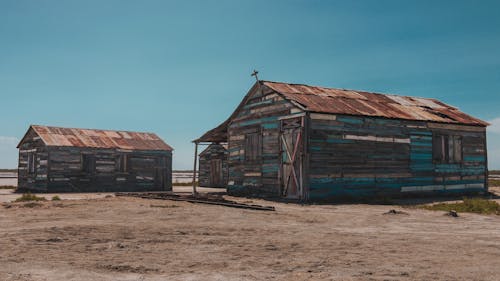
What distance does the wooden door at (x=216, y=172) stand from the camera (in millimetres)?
35031

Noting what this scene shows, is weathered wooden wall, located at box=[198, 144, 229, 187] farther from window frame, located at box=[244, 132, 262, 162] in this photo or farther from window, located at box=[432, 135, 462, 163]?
window, located at box=[432, 135, 462, 163]

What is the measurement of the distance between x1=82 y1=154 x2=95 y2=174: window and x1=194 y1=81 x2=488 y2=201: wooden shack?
32.2ft

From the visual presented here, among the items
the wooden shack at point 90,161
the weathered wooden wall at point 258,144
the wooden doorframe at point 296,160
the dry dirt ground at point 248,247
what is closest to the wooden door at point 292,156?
the wooden doorframe at point 296,160

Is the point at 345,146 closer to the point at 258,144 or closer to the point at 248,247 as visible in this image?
the point at 258,144

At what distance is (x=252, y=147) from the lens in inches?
870

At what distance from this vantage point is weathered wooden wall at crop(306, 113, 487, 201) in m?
18.8

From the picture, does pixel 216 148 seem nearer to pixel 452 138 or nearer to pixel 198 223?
pixel 452 138

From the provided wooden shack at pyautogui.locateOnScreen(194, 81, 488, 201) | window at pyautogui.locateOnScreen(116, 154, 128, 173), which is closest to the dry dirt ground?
wooden shack at pyautogui.locateOnScreen(194, 81, 488, 201)

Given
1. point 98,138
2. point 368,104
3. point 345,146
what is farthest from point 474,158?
point 98,138

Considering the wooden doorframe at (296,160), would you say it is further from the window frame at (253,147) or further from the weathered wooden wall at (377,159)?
the window frame at (253,147)

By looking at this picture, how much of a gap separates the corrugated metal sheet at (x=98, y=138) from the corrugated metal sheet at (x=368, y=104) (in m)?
13.7

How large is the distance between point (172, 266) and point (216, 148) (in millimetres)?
28653

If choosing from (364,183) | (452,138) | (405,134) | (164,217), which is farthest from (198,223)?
(452,138)

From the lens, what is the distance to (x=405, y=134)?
69.5ft
